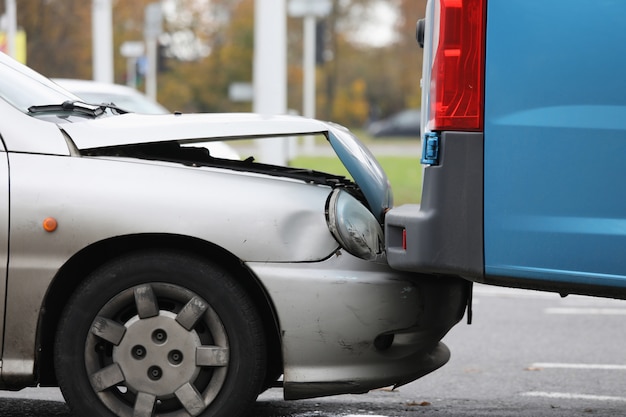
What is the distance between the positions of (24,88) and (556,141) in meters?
2.04

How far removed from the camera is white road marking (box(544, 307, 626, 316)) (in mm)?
8742

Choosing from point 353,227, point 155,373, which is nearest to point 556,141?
point 353,227

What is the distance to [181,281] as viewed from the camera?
4.30 m

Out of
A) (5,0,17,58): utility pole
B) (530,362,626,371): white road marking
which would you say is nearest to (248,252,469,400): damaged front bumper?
(530,362,626,371): white road marking

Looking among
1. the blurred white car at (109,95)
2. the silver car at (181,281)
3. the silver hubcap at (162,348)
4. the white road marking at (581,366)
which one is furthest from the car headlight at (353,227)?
the blurred white car at (109,95)

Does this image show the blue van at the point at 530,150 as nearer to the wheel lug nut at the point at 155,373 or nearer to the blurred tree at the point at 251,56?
the wheel lug nut at the point at 155,373

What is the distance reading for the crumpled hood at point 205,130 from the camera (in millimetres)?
4422

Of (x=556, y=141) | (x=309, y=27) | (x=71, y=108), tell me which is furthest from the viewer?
(x=309, y=27)

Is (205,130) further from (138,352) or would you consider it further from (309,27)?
(309,27)

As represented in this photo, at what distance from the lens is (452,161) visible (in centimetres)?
413

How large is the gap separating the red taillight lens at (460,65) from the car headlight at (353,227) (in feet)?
1.42

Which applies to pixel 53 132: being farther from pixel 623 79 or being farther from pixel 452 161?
pixel 623 79

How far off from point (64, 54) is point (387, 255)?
43719mm

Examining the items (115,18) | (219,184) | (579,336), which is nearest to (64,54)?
(115,18)
